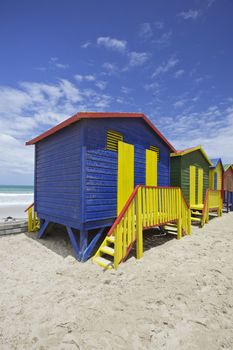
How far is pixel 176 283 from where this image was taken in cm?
365

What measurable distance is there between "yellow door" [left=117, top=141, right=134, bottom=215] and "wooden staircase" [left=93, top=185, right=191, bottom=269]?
2.84ft

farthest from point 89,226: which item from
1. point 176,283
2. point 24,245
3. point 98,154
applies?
point 24,245

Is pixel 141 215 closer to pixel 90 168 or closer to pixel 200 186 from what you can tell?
pixel 90 168

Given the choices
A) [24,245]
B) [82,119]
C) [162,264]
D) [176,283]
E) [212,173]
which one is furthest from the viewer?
[212,173]

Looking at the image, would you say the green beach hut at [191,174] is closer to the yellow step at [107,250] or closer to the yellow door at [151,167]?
the yellow door at [151,167]

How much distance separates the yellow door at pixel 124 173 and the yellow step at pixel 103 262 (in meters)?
1.56

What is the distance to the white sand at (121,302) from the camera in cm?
241

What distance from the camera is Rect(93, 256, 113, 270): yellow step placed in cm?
440

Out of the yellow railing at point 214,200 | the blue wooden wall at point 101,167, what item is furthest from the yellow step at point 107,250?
the yellow railing at point 214,200

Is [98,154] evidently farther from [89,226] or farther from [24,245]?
[24,245]

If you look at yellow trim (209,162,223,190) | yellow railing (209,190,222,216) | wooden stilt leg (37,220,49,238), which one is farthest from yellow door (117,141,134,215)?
yellow trim (209,162,223,190)

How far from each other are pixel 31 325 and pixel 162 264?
2988mm

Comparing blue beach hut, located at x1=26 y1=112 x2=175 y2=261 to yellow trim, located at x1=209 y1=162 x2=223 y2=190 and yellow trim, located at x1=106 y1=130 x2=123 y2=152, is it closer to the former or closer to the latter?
yellow trim, located at x1=106 y1=130 x2=123 y2=152

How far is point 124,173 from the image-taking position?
6.20 metres
